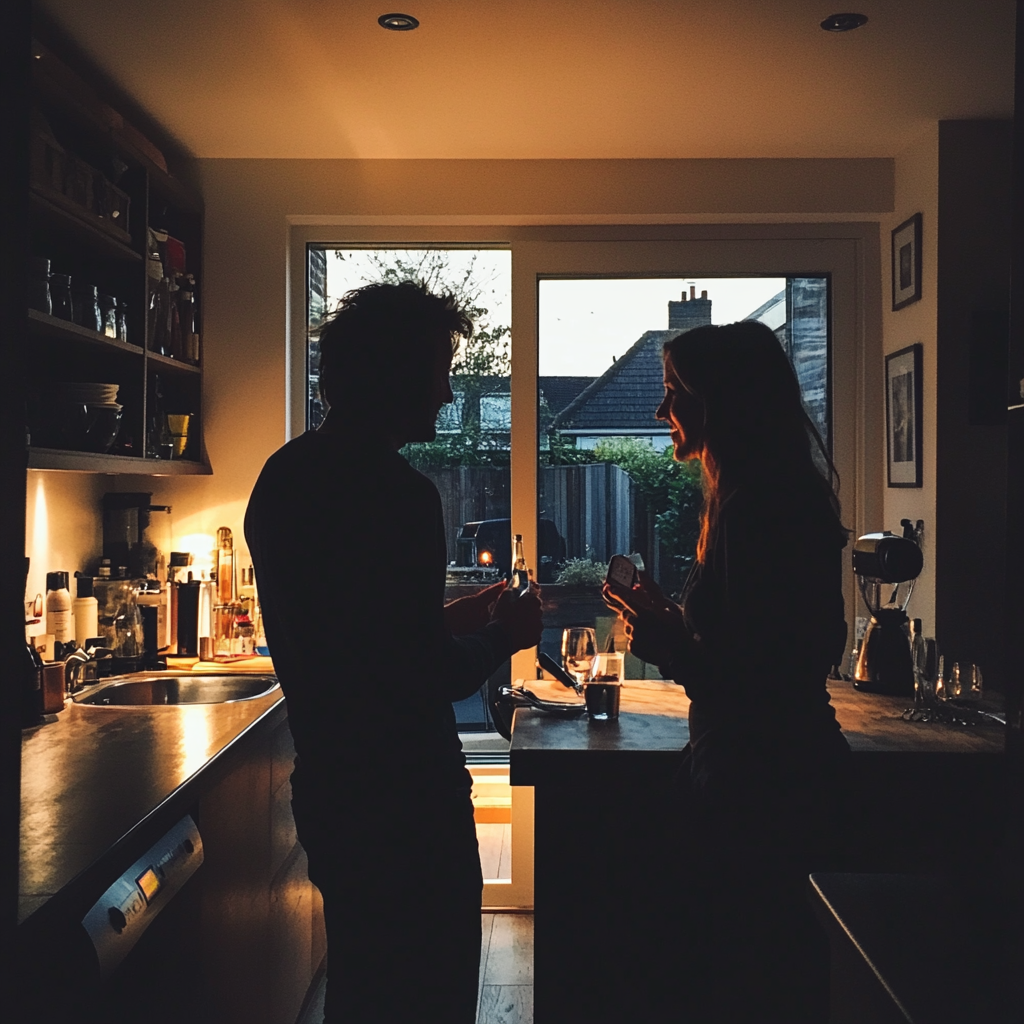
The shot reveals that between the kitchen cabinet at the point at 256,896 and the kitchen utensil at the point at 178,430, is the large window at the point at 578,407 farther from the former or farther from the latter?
the kitchen cabinet at the point at 256,896

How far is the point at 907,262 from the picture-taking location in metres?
3.34

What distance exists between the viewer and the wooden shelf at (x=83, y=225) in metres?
2.20

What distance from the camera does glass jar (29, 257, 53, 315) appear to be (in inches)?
86.0

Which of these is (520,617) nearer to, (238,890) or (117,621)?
(238,890)

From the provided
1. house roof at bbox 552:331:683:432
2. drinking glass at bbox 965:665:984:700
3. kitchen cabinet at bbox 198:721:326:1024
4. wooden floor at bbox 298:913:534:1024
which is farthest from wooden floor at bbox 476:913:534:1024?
house roof at bbox 552:331:683:432

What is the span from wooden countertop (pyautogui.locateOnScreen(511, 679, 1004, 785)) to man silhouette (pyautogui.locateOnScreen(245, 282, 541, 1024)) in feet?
1.50

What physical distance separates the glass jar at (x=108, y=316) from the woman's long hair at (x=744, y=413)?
1496 millimetres

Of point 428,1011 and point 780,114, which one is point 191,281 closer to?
point 780,114

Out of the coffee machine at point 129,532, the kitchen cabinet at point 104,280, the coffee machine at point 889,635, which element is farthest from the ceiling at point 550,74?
the coffee machine at point 889,635

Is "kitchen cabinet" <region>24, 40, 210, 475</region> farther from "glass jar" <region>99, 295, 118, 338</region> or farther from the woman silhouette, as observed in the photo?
the woman silhouette

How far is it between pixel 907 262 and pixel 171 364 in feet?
7.96

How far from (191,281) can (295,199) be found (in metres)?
0.48

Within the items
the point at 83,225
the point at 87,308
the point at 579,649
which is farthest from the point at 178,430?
the point at 579,649

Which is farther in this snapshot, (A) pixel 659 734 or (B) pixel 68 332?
(B) pixel 68 332
